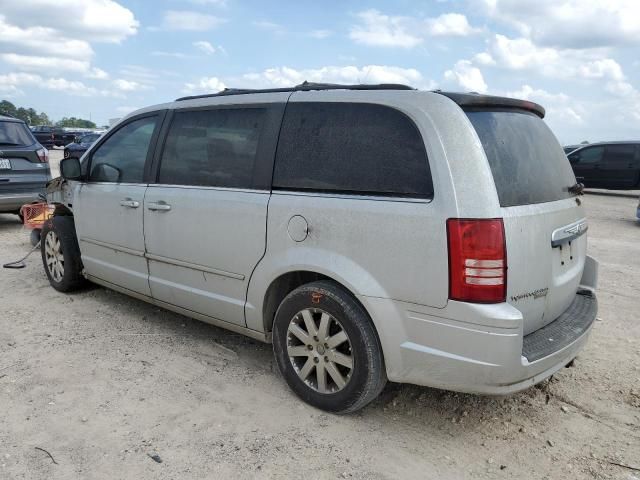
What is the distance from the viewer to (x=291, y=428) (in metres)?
3.02

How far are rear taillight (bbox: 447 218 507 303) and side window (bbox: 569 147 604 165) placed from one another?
51.9 ft

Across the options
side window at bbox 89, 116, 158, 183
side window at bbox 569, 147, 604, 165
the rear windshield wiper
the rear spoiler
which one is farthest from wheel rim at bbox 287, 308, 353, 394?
side window at bbox 569, 147, 604, 165

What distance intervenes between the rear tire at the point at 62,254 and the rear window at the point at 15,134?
3959mm

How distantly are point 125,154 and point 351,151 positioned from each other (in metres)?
2.31

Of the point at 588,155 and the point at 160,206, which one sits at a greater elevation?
the point at 160,206

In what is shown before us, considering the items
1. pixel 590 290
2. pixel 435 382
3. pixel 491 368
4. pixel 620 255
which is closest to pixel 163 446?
pixel 435 382

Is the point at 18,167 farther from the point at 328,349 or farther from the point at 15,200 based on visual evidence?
the point at 328,349

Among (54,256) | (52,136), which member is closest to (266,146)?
(54,256)

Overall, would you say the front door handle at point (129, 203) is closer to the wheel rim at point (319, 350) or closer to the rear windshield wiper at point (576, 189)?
the wheel rim at point (319, 350)

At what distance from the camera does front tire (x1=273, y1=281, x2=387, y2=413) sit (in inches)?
114

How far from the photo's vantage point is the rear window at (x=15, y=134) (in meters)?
8.45

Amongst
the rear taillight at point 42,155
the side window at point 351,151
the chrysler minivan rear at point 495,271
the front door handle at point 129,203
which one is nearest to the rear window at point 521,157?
the chrysler minivan rear at point 495,271

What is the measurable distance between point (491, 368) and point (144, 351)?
8.34 ft

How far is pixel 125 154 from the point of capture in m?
4.48
